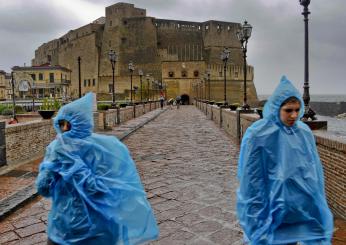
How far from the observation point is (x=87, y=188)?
8.21ft

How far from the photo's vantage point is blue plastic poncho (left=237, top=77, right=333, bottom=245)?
244cm

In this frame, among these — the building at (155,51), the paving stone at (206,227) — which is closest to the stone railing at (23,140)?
the paving stone at (206,227)

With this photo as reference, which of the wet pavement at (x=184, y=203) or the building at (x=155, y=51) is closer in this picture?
the wet pavement at (x=184, y=203)

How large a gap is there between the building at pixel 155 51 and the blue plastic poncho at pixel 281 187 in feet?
211

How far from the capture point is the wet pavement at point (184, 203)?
399cm

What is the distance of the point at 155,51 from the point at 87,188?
70.4 metres

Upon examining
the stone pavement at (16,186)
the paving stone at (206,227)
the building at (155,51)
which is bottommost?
the paving stone at (206,227)

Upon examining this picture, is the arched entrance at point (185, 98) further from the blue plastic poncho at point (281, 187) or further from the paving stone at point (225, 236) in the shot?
the blue plastic poncho at point (281, 187)

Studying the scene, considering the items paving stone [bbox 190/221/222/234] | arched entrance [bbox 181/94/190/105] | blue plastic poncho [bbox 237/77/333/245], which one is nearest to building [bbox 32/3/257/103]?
arched entrance [bbox 181/94/190/105]

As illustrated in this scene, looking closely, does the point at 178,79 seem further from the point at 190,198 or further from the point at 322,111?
the point at 190,198

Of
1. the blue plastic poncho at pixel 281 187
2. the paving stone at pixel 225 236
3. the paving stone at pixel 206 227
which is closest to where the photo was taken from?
the blue plastic poncho at pixel 281 187

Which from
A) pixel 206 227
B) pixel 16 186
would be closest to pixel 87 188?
pixel 206 227

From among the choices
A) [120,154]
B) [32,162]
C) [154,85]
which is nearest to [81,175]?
[120,154]

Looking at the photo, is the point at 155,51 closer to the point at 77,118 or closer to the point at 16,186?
the point at 16,186
